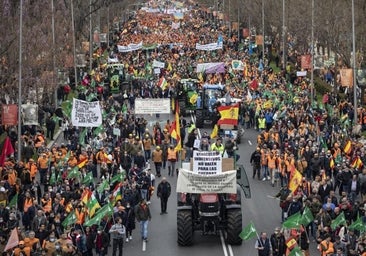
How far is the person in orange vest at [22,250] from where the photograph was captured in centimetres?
2509

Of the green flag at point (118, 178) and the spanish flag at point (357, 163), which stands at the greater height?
the spanish flag at point (357, 163)

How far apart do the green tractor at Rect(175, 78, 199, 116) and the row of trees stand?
21.3ft

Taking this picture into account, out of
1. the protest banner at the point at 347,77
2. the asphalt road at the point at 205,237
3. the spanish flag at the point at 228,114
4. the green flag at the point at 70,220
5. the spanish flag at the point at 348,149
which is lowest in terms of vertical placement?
the asphalt road at the point at 205,237

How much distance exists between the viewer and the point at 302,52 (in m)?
75.2

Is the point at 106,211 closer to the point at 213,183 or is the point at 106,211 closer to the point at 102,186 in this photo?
the point at 213,183

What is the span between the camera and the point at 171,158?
125ft

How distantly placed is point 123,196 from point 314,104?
2299 centimetres

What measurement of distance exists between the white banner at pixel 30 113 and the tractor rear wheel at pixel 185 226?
16871mm

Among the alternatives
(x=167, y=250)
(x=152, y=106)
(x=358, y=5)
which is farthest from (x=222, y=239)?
(x=358, y=5)

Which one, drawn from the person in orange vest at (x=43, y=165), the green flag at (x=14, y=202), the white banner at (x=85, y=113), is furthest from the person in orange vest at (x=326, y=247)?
the white banner at (x=85, y=113)

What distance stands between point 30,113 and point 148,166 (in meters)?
7.20

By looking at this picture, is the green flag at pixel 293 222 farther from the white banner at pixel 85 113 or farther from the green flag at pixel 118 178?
the white banner at pixel 85 113

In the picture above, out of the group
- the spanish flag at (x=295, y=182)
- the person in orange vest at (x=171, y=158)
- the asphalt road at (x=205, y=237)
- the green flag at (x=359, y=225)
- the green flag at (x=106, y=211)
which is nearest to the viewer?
the green flag at (x=359, y=225)

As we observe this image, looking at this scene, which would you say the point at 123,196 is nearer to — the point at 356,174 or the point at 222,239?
the point at 222,239
